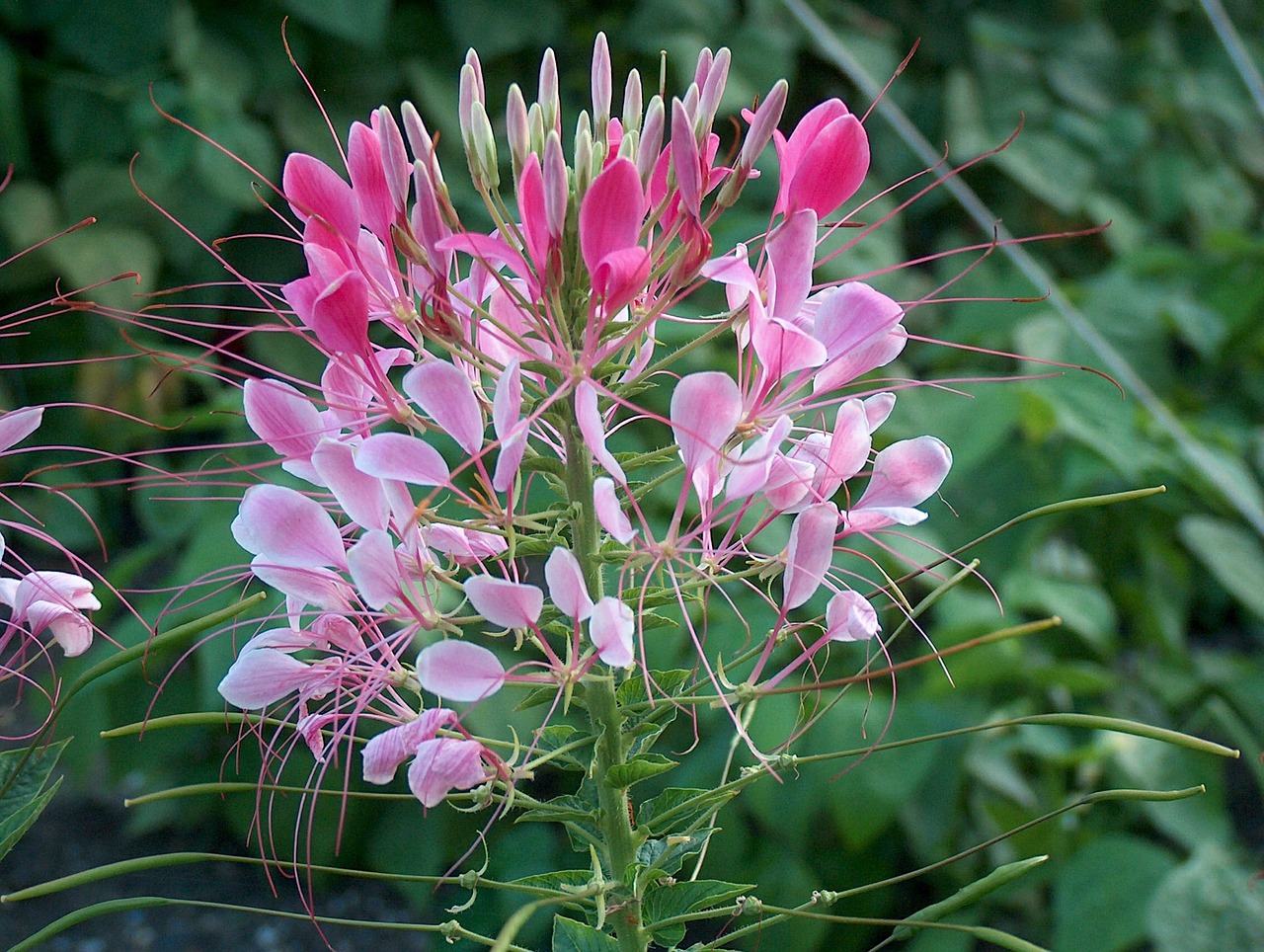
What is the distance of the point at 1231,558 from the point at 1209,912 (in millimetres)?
556

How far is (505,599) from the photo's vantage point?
301mm

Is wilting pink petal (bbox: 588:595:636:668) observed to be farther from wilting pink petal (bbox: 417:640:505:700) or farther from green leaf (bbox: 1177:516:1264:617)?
green leaf (bbox: 1177:516:1264:617)

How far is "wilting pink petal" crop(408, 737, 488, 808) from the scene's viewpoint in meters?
0.29

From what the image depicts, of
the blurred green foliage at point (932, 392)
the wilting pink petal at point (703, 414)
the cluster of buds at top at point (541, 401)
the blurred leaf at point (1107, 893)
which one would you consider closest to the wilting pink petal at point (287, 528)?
the cluster of buds at top at point (541, 401)

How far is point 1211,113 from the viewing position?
2160 mm

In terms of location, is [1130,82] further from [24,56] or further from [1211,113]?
[24,56]

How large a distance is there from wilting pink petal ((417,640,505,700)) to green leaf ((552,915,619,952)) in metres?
0.10

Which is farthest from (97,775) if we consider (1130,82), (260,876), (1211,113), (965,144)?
(1211,113)

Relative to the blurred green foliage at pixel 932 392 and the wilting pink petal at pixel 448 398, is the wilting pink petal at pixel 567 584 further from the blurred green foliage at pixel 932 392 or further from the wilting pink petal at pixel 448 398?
the blurred green foliage at pixel 932 392

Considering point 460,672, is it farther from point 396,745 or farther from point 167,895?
point 167,895

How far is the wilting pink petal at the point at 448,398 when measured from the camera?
304 millimetres

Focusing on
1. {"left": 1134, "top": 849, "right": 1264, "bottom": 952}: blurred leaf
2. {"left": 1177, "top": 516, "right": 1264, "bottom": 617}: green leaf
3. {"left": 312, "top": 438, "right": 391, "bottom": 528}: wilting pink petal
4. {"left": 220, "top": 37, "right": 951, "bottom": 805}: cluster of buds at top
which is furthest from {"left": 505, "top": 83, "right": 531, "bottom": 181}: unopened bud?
{"left": 1177, "top": 516, "right": 1264, "bottom": 617}: green leaf

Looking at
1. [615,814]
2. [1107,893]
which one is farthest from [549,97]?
[1107,893]

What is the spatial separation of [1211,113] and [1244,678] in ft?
4.82
